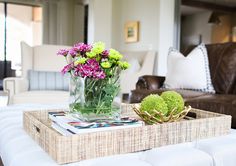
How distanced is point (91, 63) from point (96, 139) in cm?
32

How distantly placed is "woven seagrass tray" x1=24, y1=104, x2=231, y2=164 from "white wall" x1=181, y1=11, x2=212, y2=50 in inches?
180

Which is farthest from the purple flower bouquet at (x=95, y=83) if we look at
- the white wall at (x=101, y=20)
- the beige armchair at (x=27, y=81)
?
the white wall at (x=101, y=20)

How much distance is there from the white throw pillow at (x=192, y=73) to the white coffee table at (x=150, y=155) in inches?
57.4

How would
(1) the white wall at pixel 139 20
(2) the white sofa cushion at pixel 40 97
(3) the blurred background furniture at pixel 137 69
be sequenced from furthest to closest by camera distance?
1. (1) the white wall at pixel 139 20
2. (3) the blurred background furniture at pixel 137 69
3. (2) the white sofa cushion at pixel 40 97

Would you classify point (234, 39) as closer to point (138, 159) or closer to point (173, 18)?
point (173, 18)

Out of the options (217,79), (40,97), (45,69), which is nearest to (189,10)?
(217,79)

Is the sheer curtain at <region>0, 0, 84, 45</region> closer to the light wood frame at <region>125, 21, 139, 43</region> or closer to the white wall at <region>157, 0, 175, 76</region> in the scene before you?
the light wood frame at <region>125, 21, 139, 43</region>

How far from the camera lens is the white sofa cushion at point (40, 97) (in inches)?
108

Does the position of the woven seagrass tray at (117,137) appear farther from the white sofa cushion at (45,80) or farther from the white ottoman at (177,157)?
the white sofa cushion at (45,80)

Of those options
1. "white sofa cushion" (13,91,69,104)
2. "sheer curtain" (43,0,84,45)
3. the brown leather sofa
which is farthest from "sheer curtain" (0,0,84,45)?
the brown leather sofa

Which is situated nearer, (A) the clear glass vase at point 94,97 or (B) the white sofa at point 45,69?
(A) the clear glass vase at point 94,97

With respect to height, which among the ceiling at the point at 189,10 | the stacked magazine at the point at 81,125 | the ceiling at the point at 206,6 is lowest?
the stacked magazine at the point at 81,125

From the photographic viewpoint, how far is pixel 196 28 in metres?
5.80

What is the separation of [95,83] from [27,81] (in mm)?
2330
